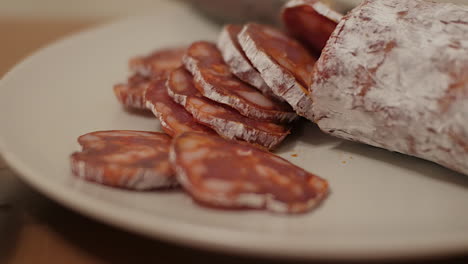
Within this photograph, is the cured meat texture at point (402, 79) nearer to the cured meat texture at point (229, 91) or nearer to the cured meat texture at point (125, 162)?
the cured meat texture at point (229, 91)

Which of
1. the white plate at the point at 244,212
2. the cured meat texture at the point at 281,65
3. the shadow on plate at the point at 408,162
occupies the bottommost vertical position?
the shadow on plate at the point at 408,162

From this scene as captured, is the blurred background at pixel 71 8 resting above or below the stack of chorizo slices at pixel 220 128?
below

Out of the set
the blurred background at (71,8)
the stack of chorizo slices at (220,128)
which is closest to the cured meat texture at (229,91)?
the stack of chorizo slices at (220,128)

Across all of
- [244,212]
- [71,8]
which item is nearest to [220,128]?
[244,212]

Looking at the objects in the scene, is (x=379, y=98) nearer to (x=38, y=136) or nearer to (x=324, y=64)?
(x=324, y=64)

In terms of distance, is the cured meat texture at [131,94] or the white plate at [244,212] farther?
the cured meat texture at [131,94]

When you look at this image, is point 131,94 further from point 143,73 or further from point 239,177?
point 239,177
